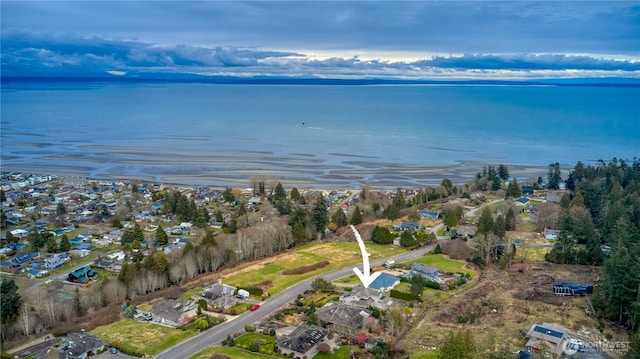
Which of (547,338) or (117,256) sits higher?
(547,338)

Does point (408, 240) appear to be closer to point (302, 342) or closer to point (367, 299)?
point (367, 299)

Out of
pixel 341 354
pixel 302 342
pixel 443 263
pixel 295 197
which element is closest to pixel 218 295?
pixel 302 342

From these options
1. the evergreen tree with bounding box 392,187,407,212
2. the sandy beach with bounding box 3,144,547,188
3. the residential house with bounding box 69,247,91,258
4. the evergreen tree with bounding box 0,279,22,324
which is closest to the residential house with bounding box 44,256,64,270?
the residential house with bounding box 69,247,91,258

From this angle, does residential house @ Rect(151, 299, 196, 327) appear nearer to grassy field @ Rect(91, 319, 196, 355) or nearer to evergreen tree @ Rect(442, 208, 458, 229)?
grassy field @ Rect(91, 319, 196, 355)

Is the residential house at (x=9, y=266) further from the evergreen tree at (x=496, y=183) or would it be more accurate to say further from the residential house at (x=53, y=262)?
the evergreen tree at (x=496, y=183)

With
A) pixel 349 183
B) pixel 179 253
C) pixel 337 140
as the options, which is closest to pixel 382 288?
pixel 179 253

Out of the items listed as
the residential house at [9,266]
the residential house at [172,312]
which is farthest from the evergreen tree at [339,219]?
the residential house at [9,266]
